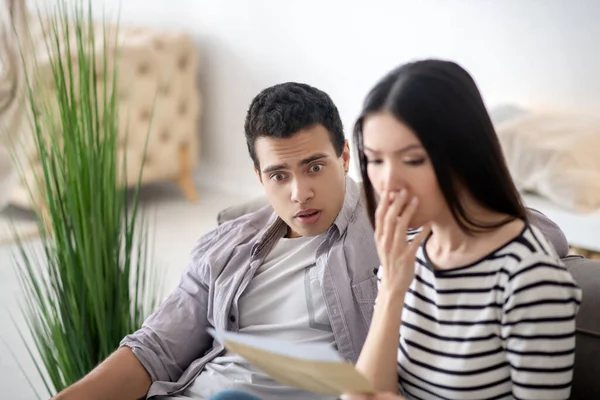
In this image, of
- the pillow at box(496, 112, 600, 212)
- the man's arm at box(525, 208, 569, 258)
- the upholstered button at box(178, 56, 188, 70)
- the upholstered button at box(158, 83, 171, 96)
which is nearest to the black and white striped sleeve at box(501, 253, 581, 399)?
the man's arm at box(525, 208, 569, 258)

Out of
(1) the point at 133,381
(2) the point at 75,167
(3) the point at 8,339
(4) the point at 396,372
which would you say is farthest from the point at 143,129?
(4) the point at 396,372

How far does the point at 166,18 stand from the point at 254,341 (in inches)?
159

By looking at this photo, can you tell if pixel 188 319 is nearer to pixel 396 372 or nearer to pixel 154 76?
pixel 396 372

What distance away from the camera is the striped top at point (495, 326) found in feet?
3.48

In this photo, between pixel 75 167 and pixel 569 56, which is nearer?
pixel 75 167

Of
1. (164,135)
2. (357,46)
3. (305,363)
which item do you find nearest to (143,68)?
(164,135)

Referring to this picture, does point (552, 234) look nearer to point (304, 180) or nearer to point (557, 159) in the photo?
point (304, 180)

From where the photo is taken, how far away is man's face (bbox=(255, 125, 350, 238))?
1.59m

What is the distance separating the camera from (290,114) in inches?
63.4

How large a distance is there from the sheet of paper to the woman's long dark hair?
0.26 metres

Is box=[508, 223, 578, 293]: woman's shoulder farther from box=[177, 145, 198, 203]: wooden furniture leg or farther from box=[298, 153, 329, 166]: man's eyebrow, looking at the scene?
box=[177, 145, 198, 203]: wooden furniture leg

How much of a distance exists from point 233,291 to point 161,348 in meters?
0.20

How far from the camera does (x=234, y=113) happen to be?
4.62 meters

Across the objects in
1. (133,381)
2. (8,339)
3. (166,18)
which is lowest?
(8,339)
